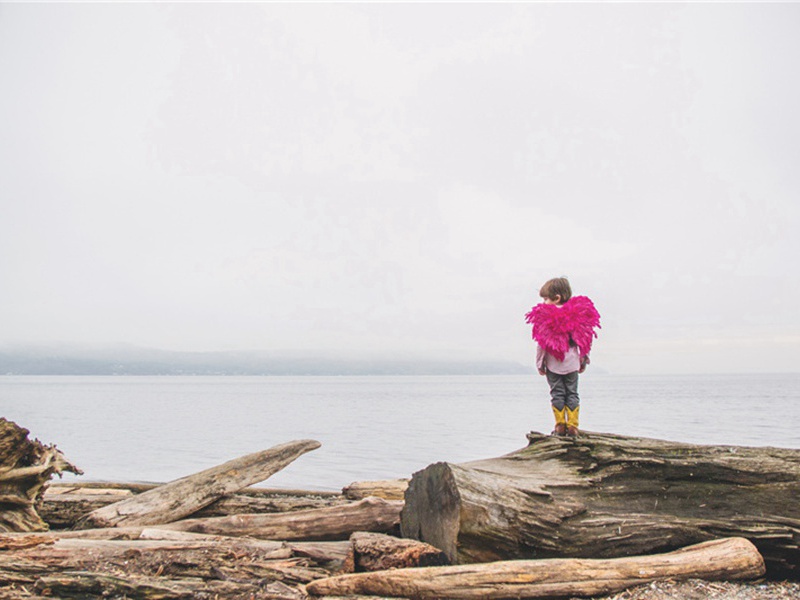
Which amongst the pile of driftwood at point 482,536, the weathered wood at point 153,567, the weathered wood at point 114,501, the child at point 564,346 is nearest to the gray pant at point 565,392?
the child at point 564,346

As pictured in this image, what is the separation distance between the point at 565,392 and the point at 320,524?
2982mm

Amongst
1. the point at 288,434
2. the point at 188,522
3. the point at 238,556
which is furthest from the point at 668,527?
the point at 288,434

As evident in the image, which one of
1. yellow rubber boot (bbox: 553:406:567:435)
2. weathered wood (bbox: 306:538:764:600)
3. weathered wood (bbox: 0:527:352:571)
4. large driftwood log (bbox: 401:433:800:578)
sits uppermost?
yellow rubber boot (bbox: 553:406:567:435)

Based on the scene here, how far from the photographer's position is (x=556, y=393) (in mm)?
7102

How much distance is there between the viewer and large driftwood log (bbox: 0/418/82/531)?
6.61 metres

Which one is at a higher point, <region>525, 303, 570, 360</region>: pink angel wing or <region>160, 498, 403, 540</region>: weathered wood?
<region>525, 303, 570, 360</region>: pink angel wing

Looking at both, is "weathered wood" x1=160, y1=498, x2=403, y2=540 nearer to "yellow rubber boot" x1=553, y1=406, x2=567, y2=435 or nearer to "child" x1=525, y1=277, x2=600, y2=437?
"yellow rubber boot" x1=553, y1=406, x2=567, y2=435

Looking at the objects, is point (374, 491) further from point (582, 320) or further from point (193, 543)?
point (582, 320)

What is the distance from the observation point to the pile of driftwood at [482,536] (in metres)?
4.71

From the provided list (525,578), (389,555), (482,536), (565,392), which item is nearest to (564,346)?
(565,392)

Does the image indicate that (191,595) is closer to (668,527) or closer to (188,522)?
(188,522)

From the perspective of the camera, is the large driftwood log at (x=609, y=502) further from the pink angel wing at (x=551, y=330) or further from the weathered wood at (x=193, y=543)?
the pink angel wing at (x=551, y=330)

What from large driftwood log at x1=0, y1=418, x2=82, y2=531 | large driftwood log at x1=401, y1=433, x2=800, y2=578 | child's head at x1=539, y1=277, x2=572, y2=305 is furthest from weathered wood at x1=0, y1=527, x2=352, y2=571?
child's head at x1=539, y1=277, x2=572, y2=305

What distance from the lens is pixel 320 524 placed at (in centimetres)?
589
